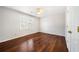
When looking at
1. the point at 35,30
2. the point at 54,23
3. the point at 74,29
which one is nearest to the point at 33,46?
the point at 74,29

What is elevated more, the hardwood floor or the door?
the door

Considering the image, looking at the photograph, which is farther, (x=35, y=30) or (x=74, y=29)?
(x=35, y=30)

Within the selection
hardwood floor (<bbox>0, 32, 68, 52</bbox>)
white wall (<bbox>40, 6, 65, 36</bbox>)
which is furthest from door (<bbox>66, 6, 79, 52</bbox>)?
white wall (<bbox>40, 6, 65, 36</bbox>)

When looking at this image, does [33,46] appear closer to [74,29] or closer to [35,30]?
[74,29]

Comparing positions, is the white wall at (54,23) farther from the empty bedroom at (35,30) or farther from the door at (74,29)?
the door at (74,29)

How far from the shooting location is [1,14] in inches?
146

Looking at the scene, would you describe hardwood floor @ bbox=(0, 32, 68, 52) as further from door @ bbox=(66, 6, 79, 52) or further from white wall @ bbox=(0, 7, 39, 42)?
door @ bbox=(66, 6, 79, 52)

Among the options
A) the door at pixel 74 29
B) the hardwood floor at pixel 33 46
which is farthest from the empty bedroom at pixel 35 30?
the door at pixel 74 29

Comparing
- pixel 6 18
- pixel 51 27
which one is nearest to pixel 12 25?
pixel 6 18

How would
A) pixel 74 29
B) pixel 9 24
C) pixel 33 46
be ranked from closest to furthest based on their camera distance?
pixel 74 29
pixel 33 46
pixel 9 24

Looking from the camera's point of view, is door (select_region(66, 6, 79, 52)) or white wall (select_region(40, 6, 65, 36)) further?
white wall (select_region(40, 6, 65, 36))

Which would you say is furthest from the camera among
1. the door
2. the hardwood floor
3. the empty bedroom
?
the empty bedroom

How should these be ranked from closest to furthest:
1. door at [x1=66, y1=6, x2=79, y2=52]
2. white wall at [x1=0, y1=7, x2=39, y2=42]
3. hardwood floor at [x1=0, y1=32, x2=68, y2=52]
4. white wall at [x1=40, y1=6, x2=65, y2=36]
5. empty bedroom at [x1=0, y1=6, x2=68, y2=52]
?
door at [x1=66, y1=6, x2=79, y2=52] < hardwood floor at [x1=0, y1=32, x2=68, y2=52] < empty bedroom at [x1=0, y1=6, x2=68, y2=52] < white wall at [x1=0, y1=7, x2=39, y2=42] < white wall at [x1=40, y1=6, x2=65, y2=36]

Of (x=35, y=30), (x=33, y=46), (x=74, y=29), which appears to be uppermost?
(x=74, y=29)
